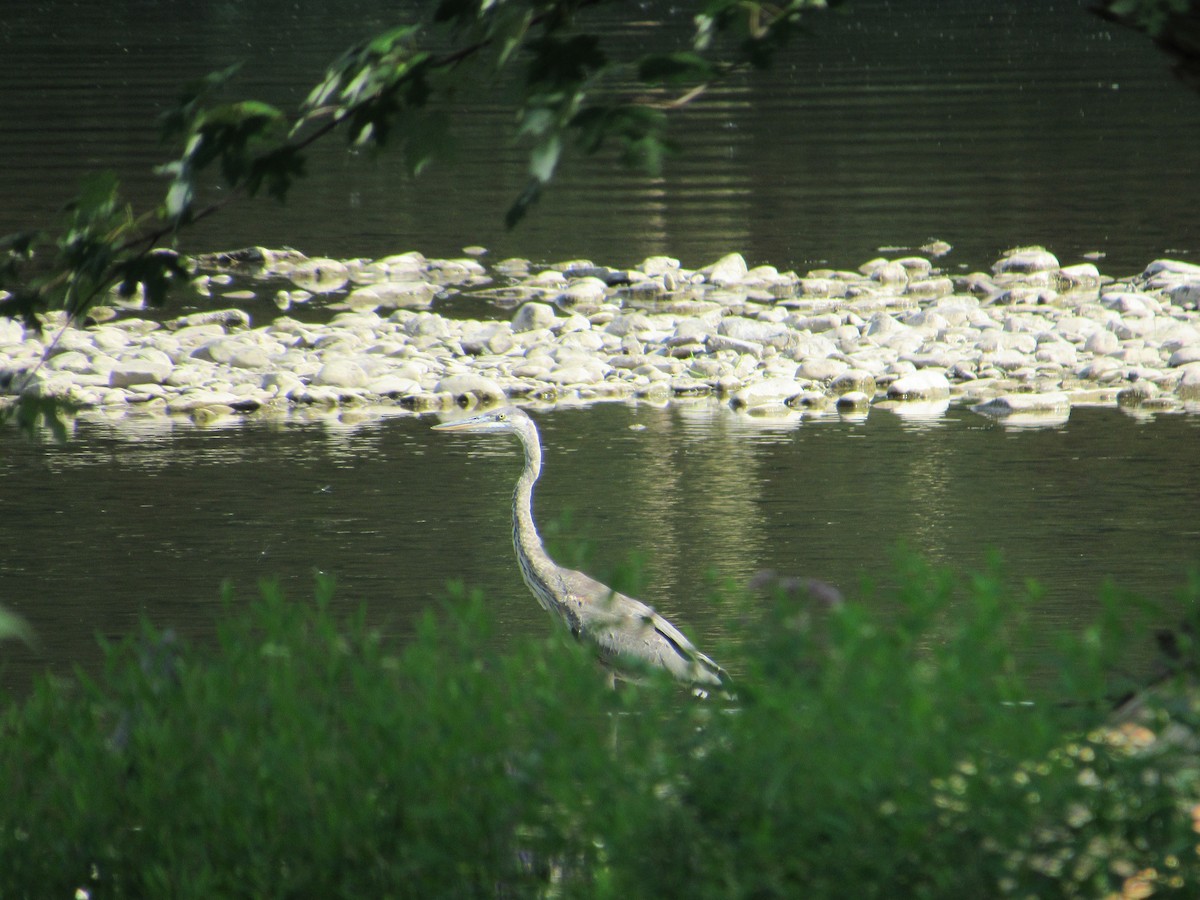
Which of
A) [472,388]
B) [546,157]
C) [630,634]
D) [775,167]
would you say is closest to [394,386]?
[472,388]

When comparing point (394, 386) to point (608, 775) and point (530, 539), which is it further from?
point (608, 775)

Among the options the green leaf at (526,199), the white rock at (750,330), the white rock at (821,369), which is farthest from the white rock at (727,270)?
the green leaf at (526,199)

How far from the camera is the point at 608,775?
358 centimetres

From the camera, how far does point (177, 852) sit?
3.87 meters

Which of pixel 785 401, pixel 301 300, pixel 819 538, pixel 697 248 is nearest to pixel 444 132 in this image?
pixel 819 538

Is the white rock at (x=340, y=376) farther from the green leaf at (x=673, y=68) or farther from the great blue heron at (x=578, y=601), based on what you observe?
the green leaf at (x=673, y=68)

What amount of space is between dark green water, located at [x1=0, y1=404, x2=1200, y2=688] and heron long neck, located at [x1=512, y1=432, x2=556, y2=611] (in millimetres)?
429

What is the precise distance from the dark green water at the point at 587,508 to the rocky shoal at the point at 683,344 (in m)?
0.61

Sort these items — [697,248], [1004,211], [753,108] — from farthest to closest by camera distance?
[753,108] → [1004,211] → [697,248]

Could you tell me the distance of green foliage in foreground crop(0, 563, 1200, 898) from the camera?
3371 millimetres

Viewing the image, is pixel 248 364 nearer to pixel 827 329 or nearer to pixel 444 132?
pixel 827 329

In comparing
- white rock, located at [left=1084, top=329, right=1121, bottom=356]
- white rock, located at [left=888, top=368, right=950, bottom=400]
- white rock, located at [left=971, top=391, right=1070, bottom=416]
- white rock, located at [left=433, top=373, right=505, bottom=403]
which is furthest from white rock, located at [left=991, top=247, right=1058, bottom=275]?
white rock, located at [left=433, top=373, right=505, bottom=403]

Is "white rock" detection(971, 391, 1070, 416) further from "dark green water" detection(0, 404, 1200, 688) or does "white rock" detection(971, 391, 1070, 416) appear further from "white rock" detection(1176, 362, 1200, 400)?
"white rock" detection(1176, 362, 1200, 400)

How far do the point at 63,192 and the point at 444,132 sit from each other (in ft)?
70.2
